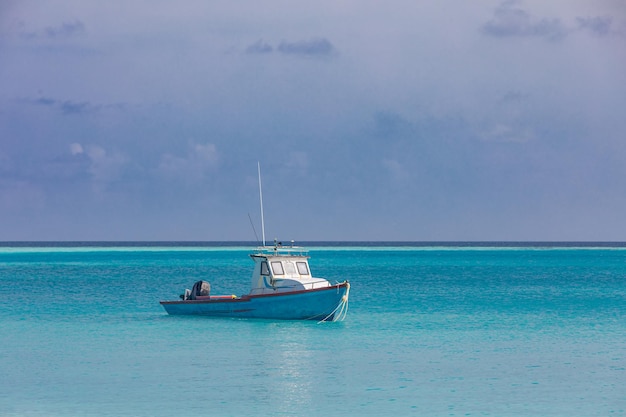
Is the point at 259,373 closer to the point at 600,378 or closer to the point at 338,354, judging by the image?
the point at 338,354

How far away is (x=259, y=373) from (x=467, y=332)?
1263 cm

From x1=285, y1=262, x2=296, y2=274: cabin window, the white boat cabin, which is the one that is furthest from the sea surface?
x1=285, y1=262, x2=296, y2=274: cabin window

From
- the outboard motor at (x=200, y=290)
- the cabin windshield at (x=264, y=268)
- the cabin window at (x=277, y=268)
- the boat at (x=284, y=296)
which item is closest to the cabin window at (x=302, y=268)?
the boat at (x=284, y=296)

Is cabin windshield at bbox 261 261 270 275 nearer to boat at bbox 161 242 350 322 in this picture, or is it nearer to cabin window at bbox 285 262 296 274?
boat at bbox 161 242 350 322

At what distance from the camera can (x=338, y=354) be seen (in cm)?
2938

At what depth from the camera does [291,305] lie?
3684 centimetres

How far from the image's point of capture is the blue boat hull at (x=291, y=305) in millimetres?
36316

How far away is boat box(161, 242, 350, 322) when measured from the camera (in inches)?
1436

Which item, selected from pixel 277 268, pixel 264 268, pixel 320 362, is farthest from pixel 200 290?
pixel 320 362

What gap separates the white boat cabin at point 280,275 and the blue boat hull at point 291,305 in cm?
45

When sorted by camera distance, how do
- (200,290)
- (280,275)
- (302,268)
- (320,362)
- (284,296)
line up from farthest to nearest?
(200,290), (302,268), (280,275), (284,296), (320,362)

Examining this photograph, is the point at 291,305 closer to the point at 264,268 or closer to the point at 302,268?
the point at 264,268

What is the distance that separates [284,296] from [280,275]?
1.08 m

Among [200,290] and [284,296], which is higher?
[200,290]
